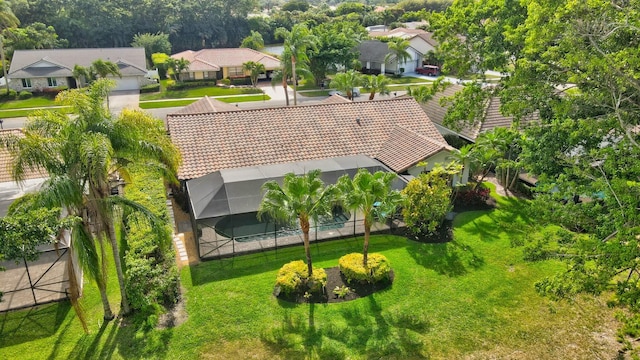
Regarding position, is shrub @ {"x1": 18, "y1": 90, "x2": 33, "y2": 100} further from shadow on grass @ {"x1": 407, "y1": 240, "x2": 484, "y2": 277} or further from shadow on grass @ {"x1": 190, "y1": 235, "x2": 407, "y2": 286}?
shadow on grass @ {"x1": 407, "y1": 240, "x2": 484, "y2": 277}

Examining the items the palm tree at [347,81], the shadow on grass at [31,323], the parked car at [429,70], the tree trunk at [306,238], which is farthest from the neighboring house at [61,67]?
the tree trunk at [306,238]

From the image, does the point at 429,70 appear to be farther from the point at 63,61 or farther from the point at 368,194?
the point at 368,194

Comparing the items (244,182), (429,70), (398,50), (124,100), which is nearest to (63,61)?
(124,100)

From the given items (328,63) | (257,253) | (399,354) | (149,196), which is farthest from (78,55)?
(399,354)

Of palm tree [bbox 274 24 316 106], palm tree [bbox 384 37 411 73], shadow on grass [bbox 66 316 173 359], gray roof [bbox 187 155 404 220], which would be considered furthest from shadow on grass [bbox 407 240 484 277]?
palm tree [bbox 384 37 411 73]

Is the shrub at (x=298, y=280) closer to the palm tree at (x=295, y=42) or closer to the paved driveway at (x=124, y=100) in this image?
the palm tree at (x=295, y=42)

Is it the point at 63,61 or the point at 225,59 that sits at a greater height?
the point at 63,61
